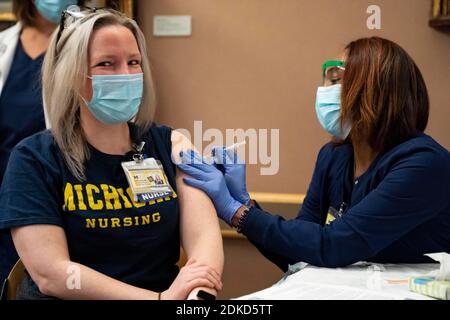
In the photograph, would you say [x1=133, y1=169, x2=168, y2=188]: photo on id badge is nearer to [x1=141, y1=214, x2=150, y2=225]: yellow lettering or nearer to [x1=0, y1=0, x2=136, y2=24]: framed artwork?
[x1=141, y1=214, x2=150, y2=225]: yellow lettering

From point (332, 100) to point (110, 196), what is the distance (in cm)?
85

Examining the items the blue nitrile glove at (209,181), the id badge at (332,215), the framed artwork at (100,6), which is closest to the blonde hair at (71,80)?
the blue nitrile glove at (209,181)

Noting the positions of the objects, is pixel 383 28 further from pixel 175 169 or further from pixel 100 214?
pixel 100 214

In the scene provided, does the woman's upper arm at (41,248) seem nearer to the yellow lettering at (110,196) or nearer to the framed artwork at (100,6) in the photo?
the yellow lettering at (110,196)

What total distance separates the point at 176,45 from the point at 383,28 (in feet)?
3.33

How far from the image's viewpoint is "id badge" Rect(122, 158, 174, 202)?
1.69 meters

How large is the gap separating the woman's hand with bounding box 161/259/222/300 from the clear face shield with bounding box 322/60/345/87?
81 cm

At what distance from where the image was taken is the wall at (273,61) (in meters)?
2.72

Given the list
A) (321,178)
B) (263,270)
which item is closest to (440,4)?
(321,178)

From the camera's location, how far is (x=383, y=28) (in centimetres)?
274

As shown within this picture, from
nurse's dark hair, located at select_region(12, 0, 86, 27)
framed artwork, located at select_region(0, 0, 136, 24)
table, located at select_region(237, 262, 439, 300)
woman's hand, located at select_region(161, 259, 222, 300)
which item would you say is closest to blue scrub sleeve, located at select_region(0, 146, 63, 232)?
woman's hand, located at select_region(161, 259, 222, 300)

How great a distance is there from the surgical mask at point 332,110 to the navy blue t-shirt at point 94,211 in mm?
654

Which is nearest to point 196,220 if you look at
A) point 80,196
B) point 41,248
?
point 80,196

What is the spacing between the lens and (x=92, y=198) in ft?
5.42
